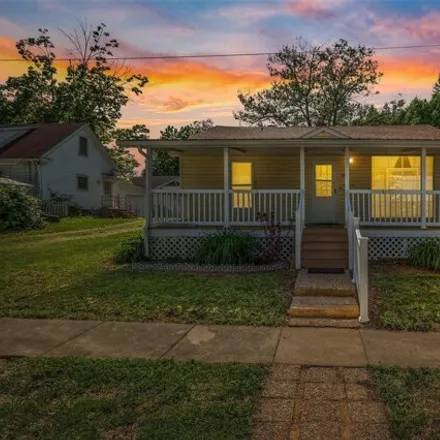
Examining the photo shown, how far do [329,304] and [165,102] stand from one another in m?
21.3

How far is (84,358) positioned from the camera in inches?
193

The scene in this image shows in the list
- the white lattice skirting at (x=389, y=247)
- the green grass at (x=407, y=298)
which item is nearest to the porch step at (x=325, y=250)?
the green grass at (x=407, y=298)

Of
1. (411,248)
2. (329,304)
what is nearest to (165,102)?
(411,248)

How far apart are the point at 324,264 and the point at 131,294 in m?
4.56

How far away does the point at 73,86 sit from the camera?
1518 inches

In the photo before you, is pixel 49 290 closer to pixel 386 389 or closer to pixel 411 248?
pixel 386 389

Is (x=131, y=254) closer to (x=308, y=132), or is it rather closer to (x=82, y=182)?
(x=308, y=132)

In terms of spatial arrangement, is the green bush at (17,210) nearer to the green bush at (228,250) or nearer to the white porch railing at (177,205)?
the white porch railing at (177,205)

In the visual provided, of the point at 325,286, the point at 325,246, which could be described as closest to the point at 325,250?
the point at 325,246

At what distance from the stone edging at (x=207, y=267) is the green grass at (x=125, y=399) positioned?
5540mm

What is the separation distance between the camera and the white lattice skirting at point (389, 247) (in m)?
11.5

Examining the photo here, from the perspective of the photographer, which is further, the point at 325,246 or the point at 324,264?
the point at 325,246

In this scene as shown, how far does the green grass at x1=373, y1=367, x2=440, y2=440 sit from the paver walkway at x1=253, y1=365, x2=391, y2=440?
9cm

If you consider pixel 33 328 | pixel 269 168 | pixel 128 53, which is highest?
pixel 128 53
